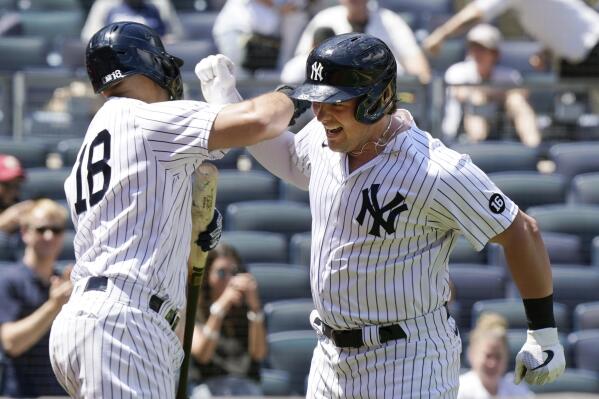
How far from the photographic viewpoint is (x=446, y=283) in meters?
4.54

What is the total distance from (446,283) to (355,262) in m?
0.35

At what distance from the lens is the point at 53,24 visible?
1060 cm

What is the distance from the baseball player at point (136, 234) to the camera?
4.29 m

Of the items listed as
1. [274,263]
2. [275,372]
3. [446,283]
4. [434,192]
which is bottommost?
[275,372]

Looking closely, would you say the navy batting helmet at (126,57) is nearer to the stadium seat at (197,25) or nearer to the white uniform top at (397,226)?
the white uniform top at (397,226)

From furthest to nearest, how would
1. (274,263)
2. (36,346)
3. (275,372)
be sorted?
(274,263) < (275,372) < (36,346)

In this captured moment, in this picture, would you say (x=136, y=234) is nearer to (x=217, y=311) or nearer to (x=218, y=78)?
(x=218, y=78)

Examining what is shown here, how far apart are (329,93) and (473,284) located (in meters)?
3.75

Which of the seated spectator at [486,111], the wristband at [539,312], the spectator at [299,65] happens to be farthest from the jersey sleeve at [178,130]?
the seated spectator at [486,111]

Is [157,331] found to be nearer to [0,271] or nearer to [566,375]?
[0,271]

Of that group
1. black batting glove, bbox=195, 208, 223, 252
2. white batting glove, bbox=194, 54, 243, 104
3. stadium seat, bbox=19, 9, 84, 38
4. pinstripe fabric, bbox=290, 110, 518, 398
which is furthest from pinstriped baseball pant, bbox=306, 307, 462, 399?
stadium seat, bbox=19, 9, 84, 38

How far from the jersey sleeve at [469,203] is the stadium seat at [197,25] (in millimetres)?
6449

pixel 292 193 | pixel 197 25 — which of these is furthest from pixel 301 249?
pixel 197 25

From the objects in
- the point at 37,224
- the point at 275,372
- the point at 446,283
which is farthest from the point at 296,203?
the point at 446,283
